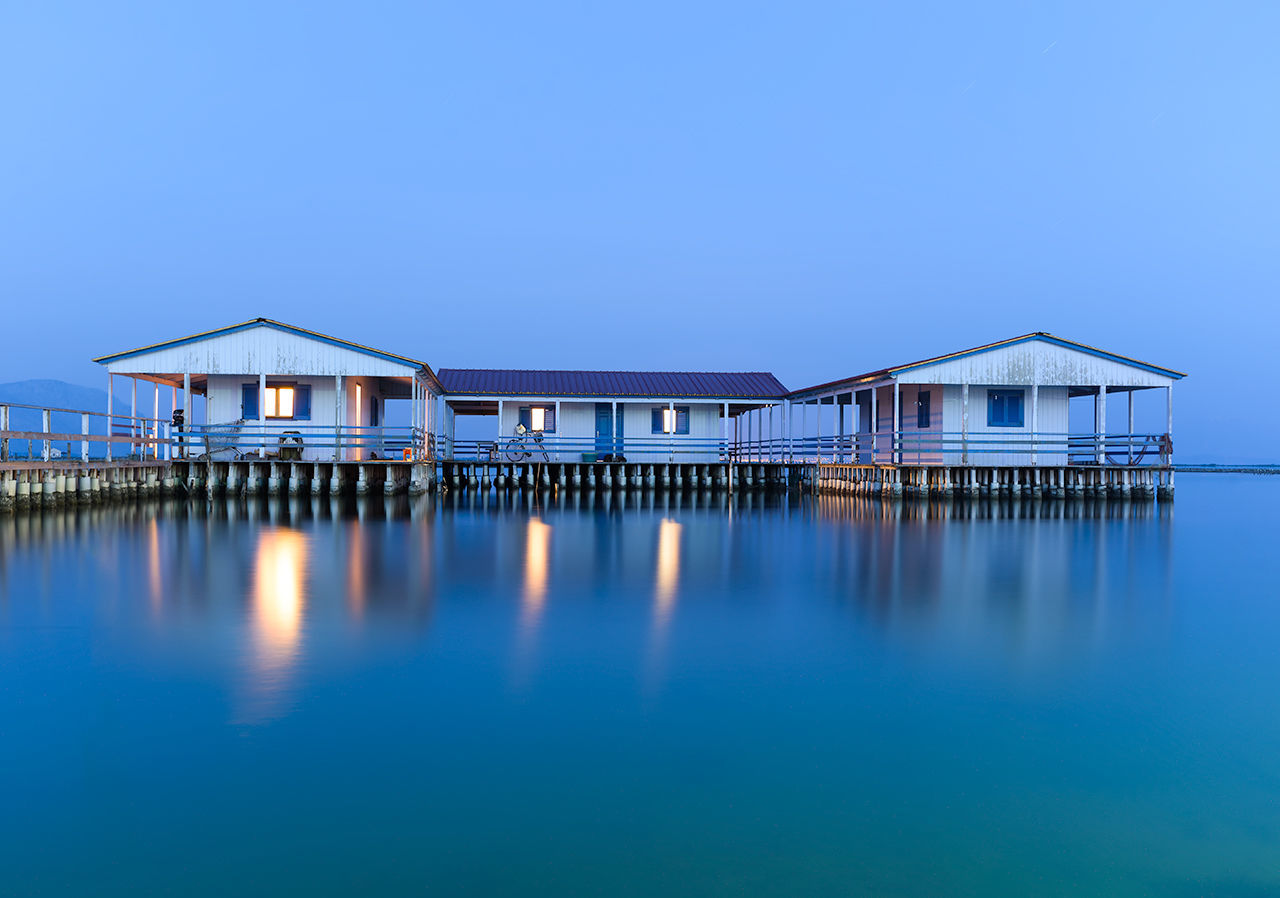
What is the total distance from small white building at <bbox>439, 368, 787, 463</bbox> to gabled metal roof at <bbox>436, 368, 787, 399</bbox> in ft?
0.12

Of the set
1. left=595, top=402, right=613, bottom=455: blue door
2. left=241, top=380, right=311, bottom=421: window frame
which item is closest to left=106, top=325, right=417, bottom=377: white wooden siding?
left=241, top=380, right=311, bottom=421: window frame

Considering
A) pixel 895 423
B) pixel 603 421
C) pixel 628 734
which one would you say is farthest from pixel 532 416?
pixel 628 734

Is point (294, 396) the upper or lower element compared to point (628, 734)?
upper

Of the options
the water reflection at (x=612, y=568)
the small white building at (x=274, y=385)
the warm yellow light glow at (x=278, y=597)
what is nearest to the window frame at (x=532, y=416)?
the small white building at (x=274, y=385)

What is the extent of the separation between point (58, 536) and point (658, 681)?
493 inches

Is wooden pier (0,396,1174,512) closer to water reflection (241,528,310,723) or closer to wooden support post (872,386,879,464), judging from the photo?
wooden support post (872,386,879,464)

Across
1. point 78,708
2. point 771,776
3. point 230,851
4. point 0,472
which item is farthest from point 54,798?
point 0,472

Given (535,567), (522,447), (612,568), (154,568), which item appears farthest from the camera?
(522,447)

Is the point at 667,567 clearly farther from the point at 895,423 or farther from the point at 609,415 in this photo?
the point at 609,415

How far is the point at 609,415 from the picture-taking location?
33375 millimetres

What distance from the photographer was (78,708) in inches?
225

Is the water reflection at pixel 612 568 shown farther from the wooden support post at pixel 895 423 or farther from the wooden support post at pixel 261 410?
the wooden support post at pixel 895 423

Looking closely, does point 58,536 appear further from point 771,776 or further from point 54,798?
point 771,776

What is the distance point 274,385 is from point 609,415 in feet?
38.5
